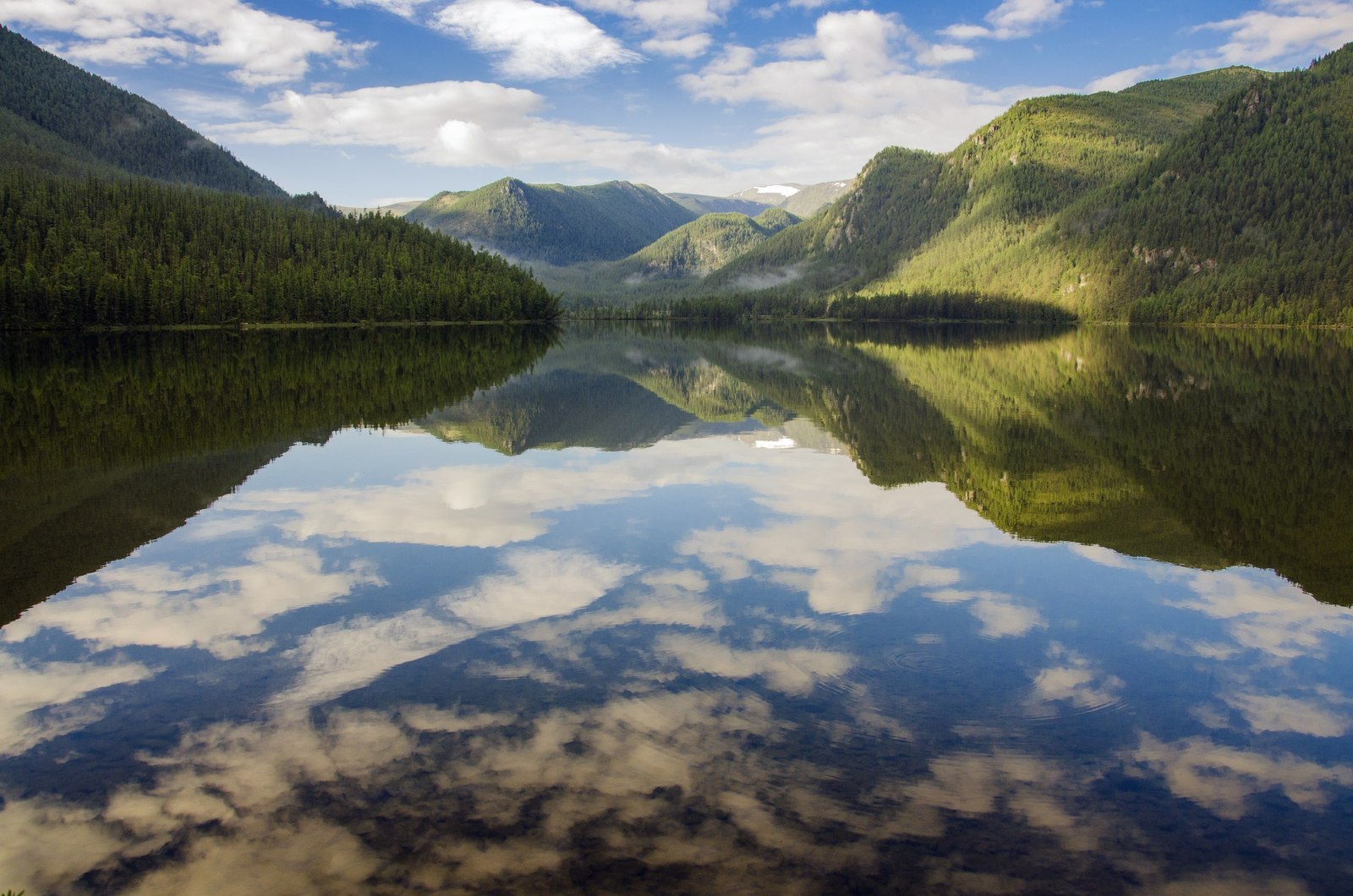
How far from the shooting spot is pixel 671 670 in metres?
10.2

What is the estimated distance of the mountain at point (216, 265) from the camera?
114m

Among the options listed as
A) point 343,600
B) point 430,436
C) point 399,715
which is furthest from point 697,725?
point 430,436

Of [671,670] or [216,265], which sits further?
[216,265]

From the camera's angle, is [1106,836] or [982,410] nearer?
[1106,836]

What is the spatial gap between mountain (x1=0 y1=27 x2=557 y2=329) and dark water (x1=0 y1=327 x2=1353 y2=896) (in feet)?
345

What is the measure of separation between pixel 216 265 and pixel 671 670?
15221cm

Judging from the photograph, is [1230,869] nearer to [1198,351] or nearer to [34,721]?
[34,721]

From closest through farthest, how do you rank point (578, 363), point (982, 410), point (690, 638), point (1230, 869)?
point (1230, 869) → point (690, 638) → point (982, 410) → point (578, 363)

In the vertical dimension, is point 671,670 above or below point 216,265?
below

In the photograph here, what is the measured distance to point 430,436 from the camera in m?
28.9

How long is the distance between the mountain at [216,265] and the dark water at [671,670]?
10512 centimetres

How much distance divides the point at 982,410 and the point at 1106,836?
30737 millimetres

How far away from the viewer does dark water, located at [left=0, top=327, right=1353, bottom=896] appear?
6984 millimetres

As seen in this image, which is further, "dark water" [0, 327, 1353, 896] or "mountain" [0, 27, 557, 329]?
"mountain" [0, 27, 557, 329]
